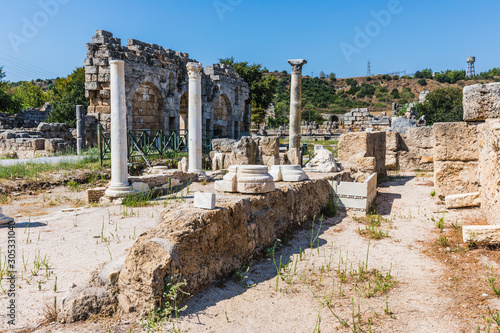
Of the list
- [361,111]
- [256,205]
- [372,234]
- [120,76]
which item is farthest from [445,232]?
[361,111]

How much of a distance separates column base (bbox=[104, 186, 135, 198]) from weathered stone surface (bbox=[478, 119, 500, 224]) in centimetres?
746

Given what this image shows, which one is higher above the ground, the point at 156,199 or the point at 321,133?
the point at 321,133

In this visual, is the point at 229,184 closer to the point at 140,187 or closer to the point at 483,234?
the point at 483,234

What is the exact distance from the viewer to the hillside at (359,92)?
2549 inches

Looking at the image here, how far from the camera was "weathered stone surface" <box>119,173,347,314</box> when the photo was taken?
3373mm

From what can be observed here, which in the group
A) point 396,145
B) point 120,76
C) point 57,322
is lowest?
point 57,322

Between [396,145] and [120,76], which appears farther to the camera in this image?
[396,145]

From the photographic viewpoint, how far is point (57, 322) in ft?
10.7

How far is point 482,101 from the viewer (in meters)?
6.38

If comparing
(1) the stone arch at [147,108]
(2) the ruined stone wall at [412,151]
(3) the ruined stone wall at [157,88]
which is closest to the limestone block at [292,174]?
(2) the ruined stone wall at [412,151]

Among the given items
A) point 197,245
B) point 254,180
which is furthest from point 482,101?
point 197,245

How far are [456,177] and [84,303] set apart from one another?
6.91 metres

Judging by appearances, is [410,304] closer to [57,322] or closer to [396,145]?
[57,322]

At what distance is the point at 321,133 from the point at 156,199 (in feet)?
89.5
